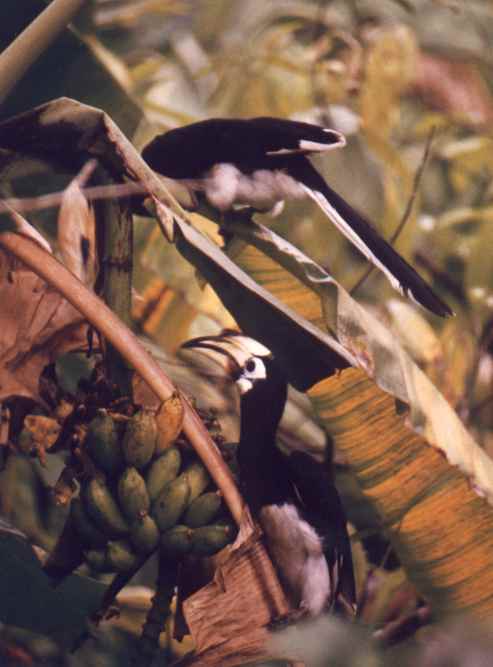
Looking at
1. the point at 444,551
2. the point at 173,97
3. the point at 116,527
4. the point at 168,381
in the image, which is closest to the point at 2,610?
the point at 116,527

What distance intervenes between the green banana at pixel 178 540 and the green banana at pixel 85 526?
0.05m

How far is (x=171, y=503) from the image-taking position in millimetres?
820

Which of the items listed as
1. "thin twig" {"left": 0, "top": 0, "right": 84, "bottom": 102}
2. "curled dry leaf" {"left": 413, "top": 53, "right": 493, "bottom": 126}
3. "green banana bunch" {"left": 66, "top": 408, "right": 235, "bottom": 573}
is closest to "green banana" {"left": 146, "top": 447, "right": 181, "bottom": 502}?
"green banana bunch" {"left": 66, "top": 408, "right": 235, "bottom": 573}

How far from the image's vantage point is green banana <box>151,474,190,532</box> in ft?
2.69

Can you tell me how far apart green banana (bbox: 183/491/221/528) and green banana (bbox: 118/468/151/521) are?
0.04m

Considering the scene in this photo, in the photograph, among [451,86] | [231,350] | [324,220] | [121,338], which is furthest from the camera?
[451,86]

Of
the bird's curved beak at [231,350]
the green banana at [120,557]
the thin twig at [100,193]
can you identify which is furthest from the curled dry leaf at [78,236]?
the green banana at [120,557]

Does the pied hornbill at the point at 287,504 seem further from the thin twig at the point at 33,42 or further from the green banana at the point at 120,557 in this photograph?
the thin twig at the point at 33,42

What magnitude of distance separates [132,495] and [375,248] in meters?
0.28

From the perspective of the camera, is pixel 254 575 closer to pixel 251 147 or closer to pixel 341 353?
pixel 341 353

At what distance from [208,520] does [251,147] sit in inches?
12.0

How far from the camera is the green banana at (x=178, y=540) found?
2.70 feet

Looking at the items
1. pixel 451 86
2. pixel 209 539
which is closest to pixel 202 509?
pixel 209 539

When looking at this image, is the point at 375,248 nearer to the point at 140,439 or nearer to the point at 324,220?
the point at 140,439
